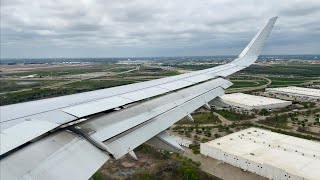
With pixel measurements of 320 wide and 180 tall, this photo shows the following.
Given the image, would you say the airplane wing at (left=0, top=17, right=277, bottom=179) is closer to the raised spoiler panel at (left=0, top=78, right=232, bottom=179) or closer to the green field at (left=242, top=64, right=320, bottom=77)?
the raised spoiler panel at (left=0, top=78, right=232, bottom=179)

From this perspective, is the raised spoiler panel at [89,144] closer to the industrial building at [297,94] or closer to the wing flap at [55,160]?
the wing flap at [55,160]

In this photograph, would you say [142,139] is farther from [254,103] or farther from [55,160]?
[254,103]

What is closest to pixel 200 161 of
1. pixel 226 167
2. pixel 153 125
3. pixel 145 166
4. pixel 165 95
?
pixel 226 167

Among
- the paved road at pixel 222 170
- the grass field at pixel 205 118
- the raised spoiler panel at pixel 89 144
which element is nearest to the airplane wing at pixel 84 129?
the raised spoiler panel at pixel 89 144

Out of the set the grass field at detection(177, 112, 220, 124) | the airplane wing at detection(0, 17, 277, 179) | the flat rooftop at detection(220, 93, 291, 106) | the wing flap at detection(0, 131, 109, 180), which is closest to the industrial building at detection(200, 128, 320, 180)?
the grass field at detection(177, 112, 220, 124)

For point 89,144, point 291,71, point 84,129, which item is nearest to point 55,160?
point 89,144
